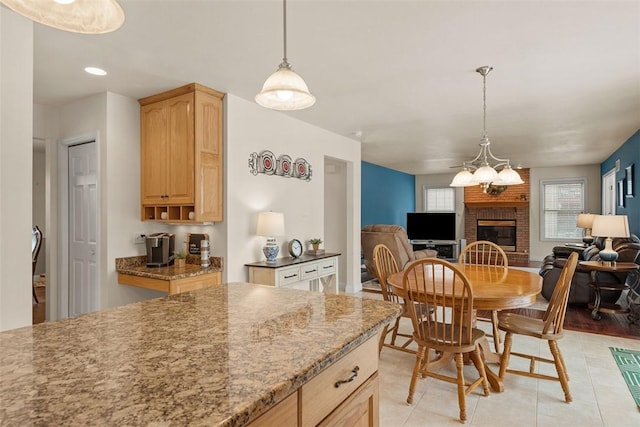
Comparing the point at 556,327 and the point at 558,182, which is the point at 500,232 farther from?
the point at 556,327

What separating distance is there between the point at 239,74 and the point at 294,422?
2.85 meters

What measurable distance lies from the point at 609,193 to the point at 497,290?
748 cm

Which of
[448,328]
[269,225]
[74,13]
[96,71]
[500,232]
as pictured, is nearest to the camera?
[74,13]

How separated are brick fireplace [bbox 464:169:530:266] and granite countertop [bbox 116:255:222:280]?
27.5 ft

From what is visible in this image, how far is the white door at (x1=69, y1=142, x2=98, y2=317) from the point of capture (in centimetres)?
384

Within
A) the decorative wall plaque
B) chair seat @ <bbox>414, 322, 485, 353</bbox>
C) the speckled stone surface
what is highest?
the decorative wall plaque

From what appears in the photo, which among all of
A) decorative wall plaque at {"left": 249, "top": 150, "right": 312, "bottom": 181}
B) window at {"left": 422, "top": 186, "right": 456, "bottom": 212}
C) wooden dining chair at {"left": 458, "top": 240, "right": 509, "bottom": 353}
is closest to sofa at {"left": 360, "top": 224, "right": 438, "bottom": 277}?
wooden dining chair at {"left": 458, "top": 240, "right": 509, "bottom": 353}

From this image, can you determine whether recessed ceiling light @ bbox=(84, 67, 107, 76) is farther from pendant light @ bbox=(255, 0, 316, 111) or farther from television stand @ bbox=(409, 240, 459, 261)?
television stand @ bbox=(409, 240, 459, 261)

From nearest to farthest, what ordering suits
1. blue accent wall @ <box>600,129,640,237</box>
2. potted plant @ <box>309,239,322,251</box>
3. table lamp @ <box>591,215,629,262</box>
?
1. table lamp @ <box>591,215,629,262</box>
2. potted plant @ <box>309,239,322,251</box>
3. blue accent wall @ <box>600,129,640,237</box>

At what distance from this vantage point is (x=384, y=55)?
9.29ft

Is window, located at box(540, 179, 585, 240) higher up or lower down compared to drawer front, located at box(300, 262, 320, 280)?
higher up

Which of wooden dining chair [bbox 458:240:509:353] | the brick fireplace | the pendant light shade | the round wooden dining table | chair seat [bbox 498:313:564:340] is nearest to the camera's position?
the pendant light shade

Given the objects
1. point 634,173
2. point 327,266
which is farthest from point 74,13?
point 634,173

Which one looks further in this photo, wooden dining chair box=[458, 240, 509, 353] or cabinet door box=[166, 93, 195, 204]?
cabinet door box=[166, 93, 195, 204]
